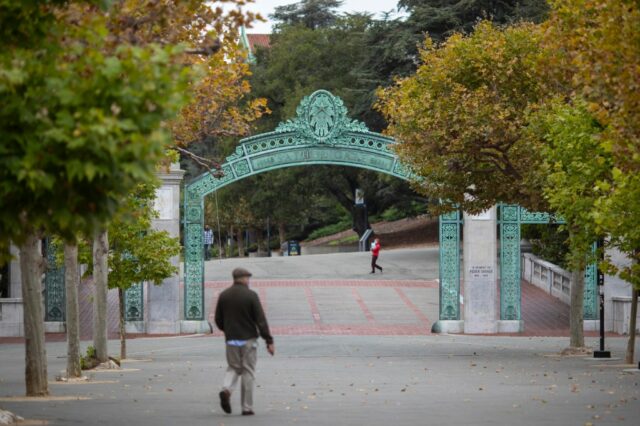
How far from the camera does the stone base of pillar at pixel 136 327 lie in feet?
114

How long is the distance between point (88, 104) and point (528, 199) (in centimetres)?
1952

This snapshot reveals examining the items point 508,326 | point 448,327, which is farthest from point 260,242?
point 508,326

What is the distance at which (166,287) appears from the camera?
34.3 meters

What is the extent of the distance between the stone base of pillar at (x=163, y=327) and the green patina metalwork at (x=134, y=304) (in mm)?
330

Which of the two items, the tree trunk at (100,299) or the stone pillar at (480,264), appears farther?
the stone pillar at (480,264)

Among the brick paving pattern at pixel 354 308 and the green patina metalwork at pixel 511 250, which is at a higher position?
the green patina metalwork at pixel 511 250

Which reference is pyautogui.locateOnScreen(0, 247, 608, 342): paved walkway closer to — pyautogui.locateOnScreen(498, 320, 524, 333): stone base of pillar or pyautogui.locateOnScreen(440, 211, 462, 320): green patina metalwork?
pyautogui.locateOnScreen(498, 320, 524, 333): stone base of pillar

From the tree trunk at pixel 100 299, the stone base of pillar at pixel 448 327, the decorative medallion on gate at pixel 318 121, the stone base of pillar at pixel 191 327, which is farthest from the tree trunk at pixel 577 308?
the stone base of pillar at pixel 191 327

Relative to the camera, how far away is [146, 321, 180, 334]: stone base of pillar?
113 ft

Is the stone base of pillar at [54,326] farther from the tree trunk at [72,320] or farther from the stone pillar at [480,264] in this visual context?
the tree trunk at [72,320]

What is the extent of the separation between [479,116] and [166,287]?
36.6 feet

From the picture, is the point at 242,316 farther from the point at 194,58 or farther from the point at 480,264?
the point at 480,264

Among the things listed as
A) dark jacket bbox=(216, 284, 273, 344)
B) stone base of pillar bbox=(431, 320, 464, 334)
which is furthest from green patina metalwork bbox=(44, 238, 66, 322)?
dark jacket bbox=(216, 284, 273, 344)

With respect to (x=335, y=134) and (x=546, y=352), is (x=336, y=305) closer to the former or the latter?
(x=335, y=134)
